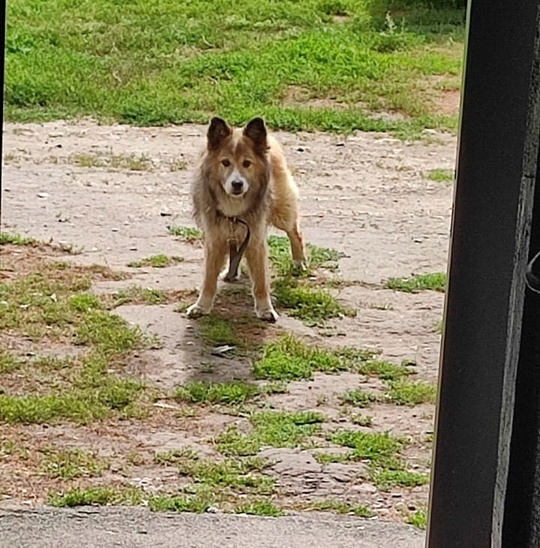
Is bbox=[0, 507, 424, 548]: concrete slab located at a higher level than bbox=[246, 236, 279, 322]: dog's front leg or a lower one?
lower

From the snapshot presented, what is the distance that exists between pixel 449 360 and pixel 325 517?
45.3 inches

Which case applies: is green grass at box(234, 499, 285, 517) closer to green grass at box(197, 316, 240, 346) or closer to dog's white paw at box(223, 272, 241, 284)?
green grass at box(197, 316, 240, 346)

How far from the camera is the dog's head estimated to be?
4.32 metres

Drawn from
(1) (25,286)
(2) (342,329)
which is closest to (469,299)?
(2) (342,329)

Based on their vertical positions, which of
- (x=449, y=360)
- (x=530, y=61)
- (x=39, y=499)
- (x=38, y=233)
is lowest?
(x=39, y=499)

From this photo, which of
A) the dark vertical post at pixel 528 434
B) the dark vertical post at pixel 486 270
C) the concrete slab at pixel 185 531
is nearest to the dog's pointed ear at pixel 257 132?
the concrete slab at pixel 185 531

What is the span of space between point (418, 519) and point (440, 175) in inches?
123

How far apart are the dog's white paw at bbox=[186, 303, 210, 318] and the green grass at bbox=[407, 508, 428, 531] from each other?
146 centimetres

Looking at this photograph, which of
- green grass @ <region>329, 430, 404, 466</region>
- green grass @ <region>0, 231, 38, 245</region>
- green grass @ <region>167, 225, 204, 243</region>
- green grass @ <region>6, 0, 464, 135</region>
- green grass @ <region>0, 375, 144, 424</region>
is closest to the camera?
green grass @ <region>329, 430, 404, 466</region>

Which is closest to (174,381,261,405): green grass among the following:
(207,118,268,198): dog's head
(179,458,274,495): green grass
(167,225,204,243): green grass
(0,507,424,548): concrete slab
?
(179,458,274,495): green grass

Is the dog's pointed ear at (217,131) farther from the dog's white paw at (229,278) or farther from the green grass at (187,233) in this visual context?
the green grass at (187,233)

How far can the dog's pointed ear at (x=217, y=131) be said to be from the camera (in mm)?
4332

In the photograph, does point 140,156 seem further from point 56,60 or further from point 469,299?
point 469,299

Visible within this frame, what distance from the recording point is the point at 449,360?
175 cm
